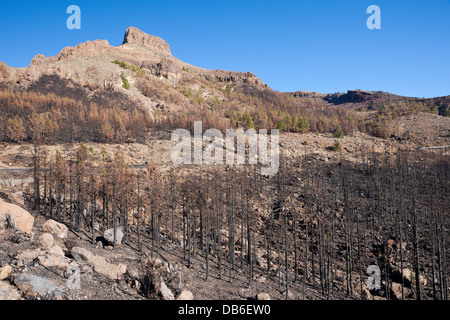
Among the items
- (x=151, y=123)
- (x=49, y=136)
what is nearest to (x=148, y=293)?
(x=49, y=136)

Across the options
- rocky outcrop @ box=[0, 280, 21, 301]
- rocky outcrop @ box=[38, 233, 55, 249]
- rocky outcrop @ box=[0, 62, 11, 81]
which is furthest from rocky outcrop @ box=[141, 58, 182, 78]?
rocky outcrop @ box=[0, 280, 21, 301]

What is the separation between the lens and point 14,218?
27641 mm

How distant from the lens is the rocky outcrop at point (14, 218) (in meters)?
27.2

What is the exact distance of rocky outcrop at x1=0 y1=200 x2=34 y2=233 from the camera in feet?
89.1

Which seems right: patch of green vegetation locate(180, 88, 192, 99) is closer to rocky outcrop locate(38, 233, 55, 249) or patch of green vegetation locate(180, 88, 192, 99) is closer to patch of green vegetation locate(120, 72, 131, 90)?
patch of green vegetation locate(120, 72, 131, 90)

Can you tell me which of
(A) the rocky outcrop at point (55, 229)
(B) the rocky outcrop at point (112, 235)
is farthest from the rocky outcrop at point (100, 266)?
(A) the rocky outcrop at point (55, 229)

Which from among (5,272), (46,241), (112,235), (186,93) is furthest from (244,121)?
(5,272)

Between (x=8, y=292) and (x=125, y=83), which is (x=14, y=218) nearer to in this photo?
(x=8, y=292)

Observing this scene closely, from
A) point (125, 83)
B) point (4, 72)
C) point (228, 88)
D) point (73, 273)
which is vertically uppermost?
point (228, 88)

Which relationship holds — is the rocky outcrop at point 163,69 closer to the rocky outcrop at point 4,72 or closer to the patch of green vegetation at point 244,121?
the patch of green vegetation at point 244,121

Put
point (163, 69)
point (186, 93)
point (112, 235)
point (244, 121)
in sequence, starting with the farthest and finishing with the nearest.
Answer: point (163, 69), point (186, 93), point (244, 121), point (112, 235)

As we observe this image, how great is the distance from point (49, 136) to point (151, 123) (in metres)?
33.8
